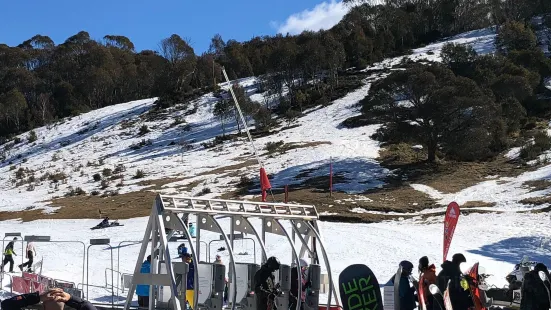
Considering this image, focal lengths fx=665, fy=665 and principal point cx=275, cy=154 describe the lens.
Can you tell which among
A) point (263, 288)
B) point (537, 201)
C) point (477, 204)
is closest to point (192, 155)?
point (477, 204)

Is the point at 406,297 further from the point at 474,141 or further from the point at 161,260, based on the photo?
the point at 474,141

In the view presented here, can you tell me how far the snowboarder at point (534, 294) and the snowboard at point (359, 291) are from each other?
2165 millimetres

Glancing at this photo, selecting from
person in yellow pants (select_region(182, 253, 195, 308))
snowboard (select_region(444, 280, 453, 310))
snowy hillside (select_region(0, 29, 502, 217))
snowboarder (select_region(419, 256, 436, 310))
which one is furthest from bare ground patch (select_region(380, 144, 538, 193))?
snowboard (select_region(444, 280, 453, 310))

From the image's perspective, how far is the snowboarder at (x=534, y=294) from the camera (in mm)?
9266

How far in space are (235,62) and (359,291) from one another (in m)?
96.0

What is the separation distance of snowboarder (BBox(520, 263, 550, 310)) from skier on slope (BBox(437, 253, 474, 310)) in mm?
784

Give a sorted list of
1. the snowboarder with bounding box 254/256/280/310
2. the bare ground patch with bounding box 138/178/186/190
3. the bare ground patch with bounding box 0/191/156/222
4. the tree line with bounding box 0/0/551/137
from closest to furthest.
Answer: the snowboarder with bounding box 254/256/280/310 → the bare ground patch with bounding box 0/191/156/222 → the bare ground patch with bounding box 138/178/186/190 → the tree line with bounding box 0/0/551/137

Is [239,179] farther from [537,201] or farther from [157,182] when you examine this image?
[537,201]

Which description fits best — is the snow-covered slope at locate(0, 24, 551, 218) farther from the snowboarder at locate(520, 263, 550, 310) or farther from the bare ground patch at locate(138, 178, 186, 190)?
the snowboarder at locate(520, 263, 550, 310)

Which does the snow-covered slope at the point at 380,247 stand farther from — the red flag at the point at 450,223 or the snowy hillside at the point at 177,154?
the snowy hillside at the point at 177,154

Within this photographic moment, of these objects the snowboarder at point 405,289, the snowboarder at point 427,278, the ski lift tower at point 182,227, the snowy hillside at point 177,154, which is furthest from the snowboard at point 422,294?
the snowy hillside at point 177,154

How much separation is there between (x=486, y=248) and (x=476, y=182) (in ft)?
63.4

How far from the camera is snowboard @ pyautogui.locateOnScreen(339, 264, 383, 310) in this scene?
349 inches

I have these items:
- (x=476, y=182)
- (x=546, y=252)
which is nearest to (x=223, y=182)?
(x=476, y=182)
